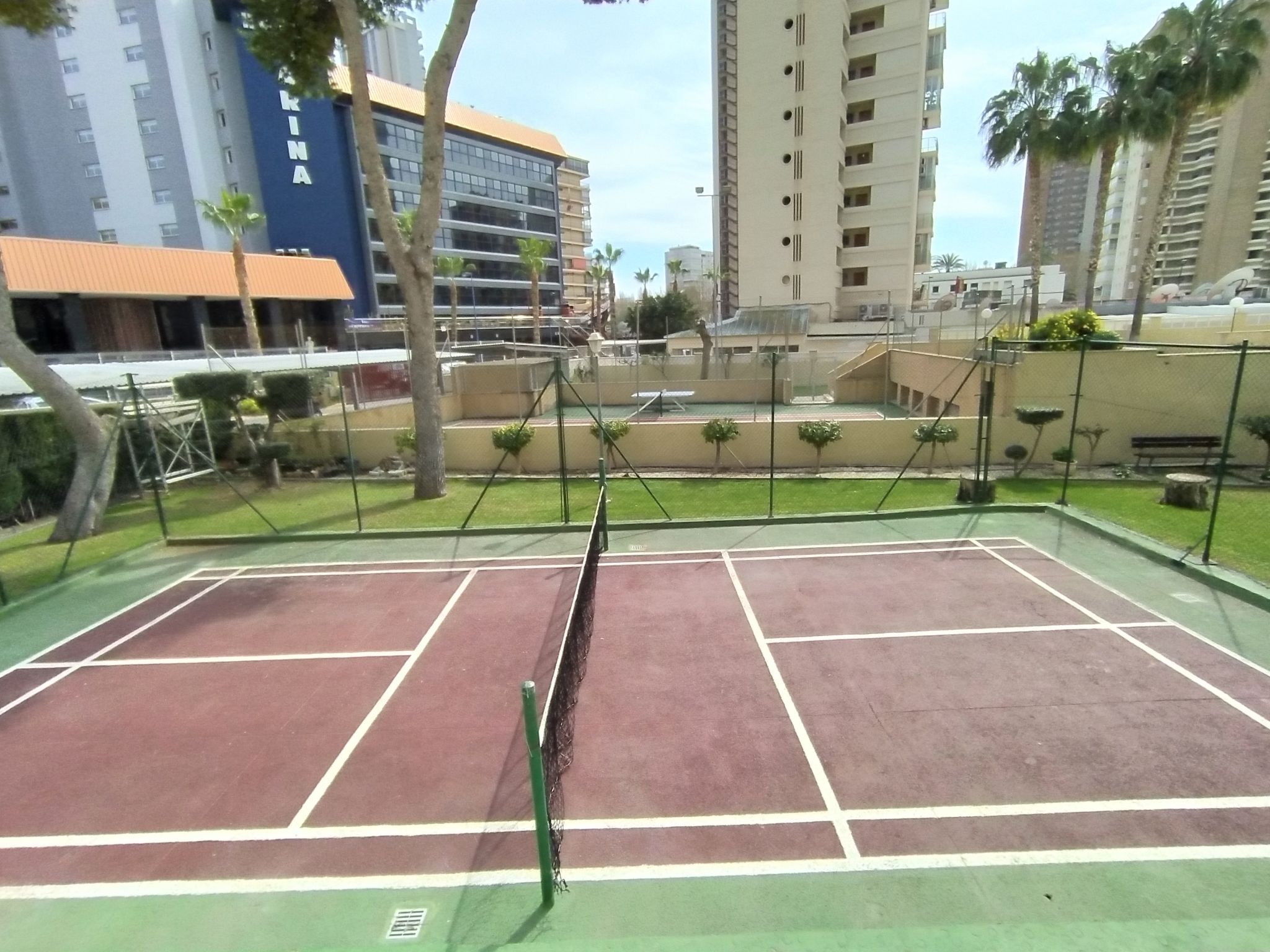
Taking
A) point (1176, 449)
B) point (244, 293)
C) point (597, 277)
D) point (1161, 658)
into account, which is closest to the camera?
point (1161, 658)

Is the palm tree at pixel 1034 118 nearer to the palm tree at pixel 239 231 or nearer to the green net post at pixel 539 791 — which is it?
the green net post at pixel 539 791

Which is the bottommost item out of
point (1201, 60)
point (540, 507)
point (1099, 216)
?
point (540, 507)

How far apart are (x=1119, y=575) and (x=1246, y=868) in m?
5.70

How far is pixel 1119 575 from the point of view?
880 centimetres

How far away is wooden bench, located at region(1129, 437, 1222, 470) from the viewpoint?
50.0ft

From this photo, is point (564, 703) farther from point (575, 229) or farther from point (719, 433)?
point (575, 229)

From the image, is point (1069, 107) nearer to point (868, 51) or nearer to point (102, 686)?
point (868, 51)

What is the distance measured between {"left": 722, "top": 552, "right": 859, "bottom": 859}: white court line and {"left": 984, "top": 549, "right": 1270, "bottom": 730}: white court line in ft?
13.2

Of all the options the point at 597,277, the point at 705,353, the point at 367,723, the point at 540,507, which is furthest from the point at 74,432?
the point at 597,277

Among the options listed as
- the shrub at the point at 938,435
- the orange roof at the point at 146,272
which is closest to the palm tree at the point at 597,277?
the orange roof at the point at 146,272

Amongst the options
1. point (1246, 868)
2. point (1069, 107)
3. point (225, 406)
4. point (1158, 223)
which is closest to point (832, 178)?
point (1069, 107)

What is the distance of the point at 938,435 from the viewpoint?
52.7 feet

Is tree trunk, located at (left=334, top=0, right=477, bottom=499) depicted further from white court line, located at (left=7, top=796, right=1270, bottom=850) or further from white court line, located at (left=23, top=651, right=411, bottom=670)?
white court line, located at (left=7, top=796, right=1270, bottom=850)

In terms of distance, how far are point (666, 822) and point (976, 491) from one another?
34.2 ft
